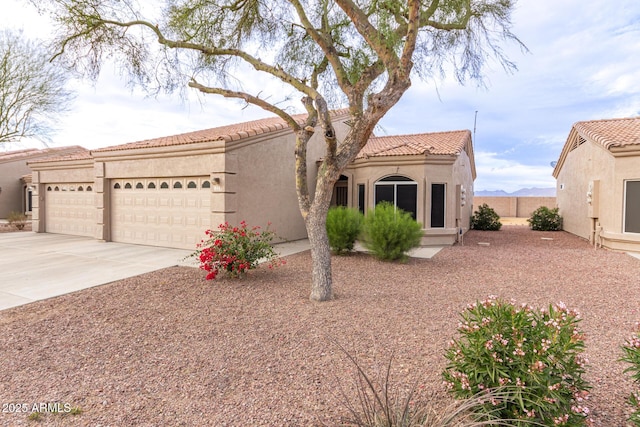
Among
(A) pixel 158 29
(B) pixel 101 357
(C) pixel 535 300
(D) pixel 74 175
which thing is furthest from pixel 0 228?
(C) pixel 535 300

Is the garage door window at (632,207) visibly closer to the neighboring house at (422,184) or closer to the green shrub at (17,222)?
the neighboring house at (422,184)

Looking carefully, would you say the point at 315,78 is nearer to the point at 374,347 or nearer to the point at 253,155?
the point at 253,155

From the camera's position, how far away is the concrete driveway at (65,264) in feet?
24.5

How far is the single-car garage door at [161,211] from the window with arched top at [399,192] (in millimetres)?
6663

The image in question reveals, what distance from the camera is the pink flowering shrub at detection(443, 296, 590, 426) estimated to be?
2.63m

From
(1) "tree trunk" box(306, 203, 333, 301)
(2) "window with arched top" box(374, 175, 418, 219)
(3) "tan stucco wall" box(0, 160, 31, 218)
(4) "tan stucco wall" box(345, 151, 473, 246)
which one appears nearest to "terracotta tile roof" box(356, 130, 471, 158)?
(4) "tan stucco wall" box(345, 151, 473, 246)

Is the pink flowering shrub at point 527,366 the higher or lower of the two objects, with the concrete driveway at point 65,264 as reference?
higher

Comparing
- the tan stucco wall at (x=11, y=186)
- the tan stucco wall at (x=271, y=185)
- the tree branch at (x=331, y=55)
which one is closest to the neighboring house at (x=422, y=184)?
the tan stucco wall at (x=271, y=185)

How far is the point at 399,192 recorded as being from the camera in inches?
555

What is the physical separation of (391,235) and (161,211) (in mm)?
8440

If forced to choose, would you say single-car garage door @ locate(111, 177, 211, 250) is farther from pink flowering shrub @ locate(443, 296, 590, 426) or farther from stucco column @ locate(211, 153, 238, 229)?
pink flowering shrub @ locate(443, 296, 590, 426)

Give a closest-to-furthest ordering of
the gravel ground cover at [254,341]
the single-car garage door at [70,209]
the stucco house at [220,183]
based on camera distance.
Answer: the gravel ground cover at [254,341] → the stucco house at [220,183] → the single-car garage door at [70,209]

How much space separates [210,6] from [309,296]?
7.04 m

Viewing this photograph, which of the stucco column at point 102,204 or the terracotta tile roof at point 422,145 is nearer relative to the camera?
the terracotta tile roof at point 422,145
